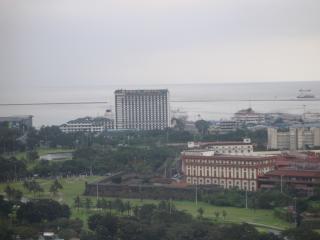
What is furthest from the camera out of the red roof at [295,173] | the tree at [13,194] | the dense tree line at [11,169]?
the dense tree line at [11,169]

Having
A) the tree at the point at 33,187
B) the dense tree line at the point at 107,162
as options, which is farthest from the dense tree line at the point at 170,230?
the dense tree line at the point at 107,162

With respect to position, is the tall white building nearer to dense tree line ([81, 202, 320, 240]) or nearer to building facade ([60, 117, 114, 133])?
building facade ([60, 117, 114, 133])

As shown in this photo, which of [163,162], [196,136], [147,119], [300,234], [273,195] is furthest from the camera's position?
[147,119]

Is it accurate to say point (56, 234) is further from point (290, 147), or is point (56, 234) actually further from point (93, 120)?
point (93, 120)

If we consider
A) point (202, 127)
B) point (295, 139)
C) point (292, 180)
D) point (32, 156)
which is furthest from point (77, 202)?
point (202, 127)

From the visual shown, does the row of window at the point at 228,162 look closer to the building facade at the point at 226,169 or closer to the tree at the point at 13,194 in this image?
the building facade at the point at 226,169

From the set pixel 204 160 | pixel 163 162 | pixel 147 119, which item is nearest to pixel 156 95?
pixel 147 119
